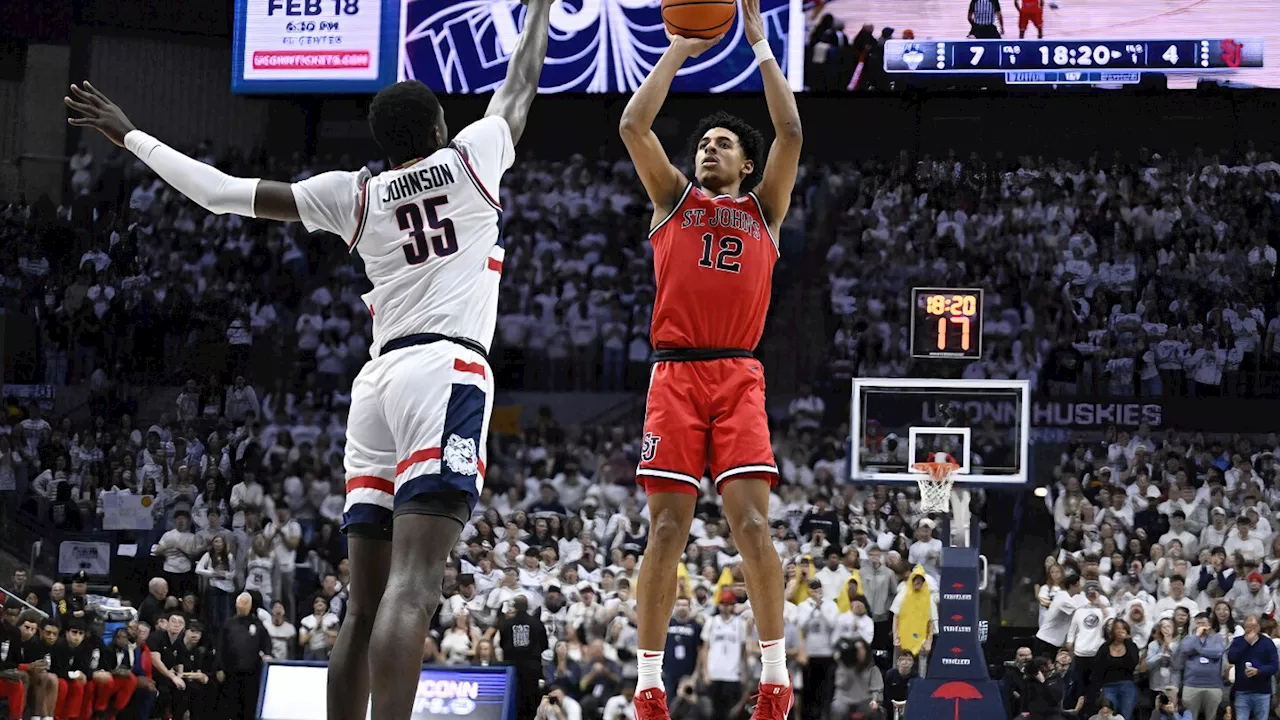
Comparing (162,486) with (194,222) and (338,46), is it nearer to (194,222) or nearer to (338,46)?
(194,222)

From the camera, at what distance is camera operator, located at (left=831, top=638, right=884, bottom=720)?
13.9m

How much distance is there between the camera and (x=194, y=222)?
2256cm

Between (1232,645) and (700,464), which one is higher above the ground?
(700,464)

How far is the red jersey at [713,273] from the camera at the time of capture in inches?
235

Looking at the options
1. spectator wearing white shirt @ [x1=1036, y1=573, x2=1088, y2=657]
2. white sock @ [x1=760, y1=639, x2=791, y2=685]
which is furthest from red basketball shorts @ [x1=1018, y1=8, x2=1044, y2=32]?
white sock @ [x1=760, y1=639, x2=791, y2=685]

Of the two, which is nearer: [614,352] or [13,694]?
[13,694]

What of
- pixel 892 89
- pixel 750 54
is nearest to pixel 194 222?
pixel 750 54

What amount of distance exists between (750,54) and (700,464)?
50.0ft

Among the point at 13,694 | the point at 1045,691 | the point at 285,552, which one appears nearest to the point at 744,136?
the point at 1045,691

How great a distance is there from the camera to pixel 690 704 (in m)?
13.9

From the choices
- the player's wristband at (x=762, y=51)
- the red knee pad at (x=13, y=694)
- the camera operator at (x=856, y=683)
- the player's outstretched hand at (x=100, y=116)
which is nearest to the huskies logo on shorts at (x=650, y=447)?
the player's wristband at (x=762, y=51)

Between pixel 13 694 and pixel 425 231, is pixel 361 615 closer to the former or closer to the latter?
pixel 425 231

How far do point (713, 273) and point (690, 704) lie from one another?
8.70 metres

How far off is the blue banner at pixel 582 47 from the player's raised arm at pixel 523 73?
50.0 feet
